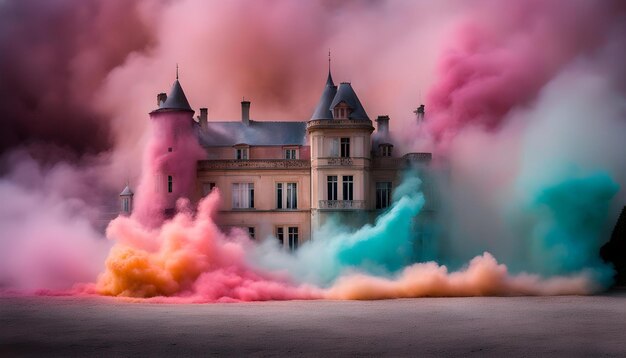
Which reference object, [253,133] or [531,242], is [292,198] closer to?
[253,133]

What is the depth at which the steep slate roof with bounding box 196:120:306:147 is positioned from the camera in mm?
56781

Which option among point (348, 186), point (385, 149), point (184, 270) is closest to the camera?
point (184, 270)

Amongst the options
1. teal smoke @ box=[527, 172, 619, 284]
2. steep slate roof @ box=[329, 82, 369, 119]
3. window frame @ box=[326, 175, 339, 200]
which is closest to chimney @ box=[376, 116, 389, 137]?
steep slate roof @ box=[329, 82, 369, 119]

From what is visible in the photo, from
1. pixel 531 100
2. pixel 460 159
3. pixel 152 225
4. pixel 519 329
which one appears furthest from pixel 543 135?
pixel 152 225

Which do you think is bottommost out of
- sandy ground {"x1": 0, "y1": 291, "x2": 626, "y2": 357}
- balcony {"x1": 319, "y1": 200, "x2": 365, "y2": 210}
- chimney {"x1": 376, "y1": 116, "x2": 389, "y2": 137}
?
sandy ground {"x1": 0, "y1": 291, "x2": 626, "y2": 357}

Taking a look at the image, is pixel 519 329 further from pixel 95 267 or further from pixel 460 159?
pixel 95 267

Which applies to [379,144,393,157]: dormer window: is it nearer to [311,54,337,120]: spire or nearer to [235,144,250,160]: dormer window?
[311,54,337,120]: spire

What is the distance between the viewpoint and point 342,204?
5219 cm

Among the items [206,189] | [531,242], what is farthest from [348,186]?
[531,242]

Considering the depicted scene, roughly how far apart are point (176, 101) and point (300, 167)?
975 centimetres

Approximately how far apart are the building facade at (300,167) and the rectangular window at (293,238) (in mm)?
70

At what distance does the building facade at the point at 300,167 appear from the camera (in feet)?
172

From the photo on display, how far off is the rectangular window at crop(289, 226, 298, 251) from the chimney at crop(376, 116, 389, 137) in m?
9.55

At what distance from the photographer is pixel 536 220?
145 feet
